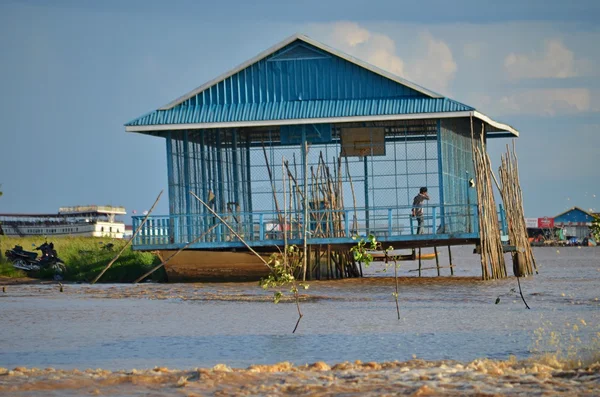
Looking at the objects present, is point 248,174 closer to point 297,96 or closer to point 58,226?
point 297,96

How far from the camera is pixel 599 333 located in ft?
57.9

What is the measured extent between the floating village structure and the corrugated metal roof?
0.13 ft

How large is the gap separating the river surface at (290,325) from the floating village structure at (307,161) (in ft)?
5.03

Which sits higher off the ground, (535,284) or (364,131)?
(364,131)

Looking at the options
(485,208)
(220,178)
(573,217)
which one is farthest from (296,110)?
(573,217)

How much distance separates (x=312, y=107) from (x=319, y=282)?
5.32 metres

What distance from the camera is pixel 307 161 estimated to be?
33.0 meters

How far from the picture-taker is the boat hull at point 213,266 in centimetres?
3353

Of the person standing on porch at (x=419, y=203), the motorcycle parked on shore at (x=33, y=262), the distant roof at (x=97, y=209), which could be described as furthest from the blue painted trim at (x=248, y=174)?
the distant roof at (x=97, y=209)

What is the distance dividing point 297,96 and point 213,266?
5.75 meters

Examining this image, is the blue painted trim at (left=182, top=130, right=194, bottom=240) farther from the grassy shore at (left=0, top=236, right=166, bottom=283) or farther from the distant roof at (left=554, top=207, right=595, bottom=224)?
the distant roof at (left=554, top=207, right=595, bottom=224)

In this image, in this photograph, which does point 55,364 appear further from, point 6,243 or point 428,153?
point 6,243

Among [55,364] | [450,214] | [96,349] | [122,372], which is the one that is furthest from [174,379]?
[450,214]

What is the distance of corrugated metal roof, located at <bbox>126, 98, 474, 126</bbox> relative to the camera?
3203 cm
